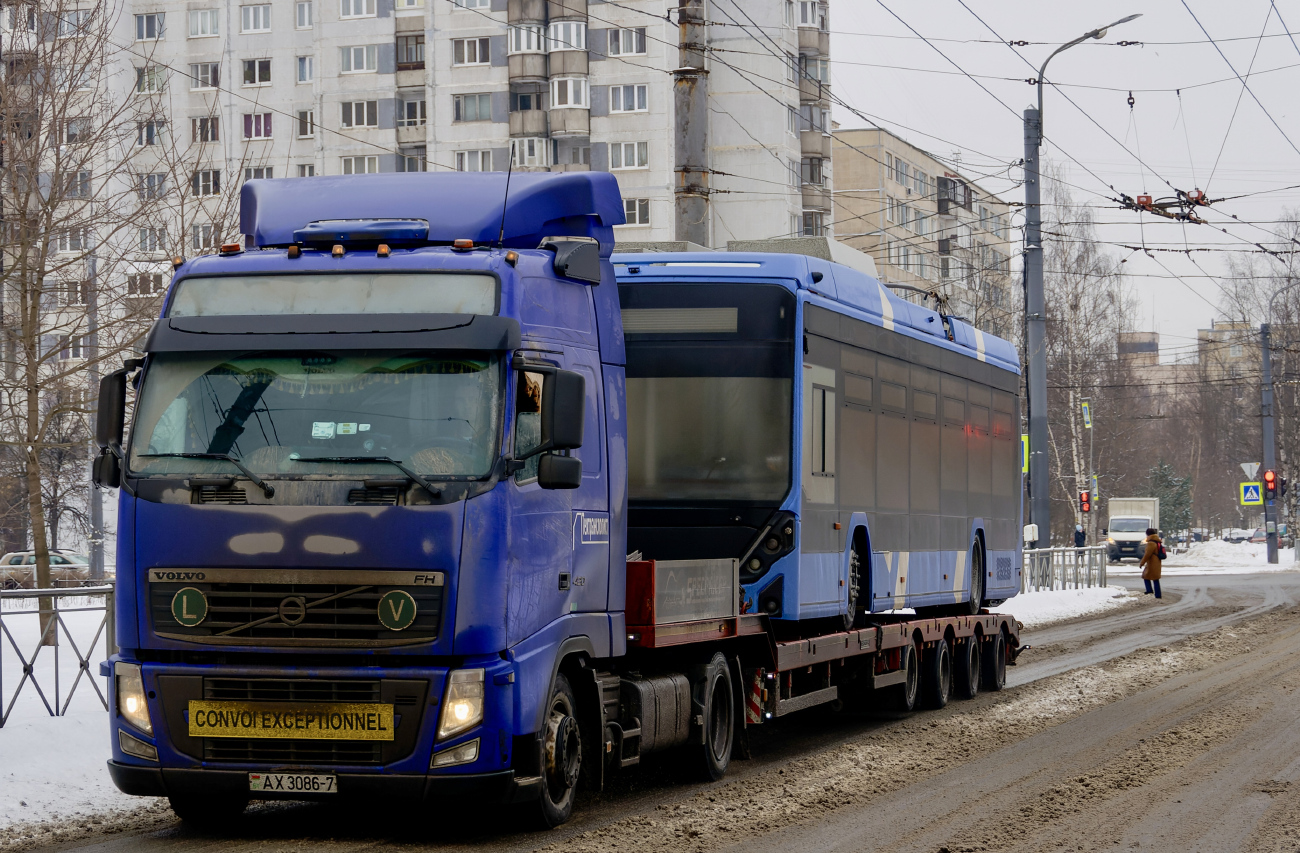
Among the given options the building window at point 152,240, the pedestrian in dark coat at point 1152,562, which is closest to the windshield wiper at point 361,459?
the building window at point 152,240

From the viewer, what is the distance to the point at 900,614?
15406mm

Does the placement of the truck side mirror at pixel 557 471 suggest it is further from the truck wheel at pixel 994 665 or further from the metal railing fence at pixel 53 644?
the truck wheel at pixel 994 665

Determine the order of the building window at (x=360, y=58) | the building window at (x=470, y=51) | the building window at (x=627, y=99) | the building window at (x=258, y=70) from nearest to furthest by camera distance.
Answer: the building window at (x=627, y=99) < the building window at (x=470, y=51) < the building window at (x=360, y=58) < the building window at (x=258, y=70)

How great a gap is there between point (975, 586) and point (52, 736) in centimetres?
926

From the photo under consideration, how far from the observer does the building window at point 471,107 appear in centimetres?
6550

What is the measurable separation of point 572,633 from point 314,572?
1569 millimetres

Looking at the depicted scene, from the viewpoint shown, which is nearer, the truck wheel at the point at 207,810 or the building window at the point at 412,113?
the truck wheel at the point at 207,810

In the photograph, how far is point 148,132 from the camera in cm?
2092

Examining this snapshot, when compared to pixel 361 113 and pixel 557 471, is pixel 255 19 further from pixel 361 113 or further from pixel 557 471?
pixel 557 471

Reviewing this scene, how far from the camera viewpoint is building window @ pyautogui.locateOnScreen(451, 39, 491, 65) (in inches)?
2574

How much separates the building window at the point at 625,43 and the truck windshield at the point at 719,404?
5406 centimetres

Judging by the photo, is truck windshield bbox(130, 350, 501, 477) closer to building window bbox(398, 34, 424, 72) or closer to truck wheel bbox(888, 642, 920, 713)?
truck wheel bbox(888, 642, 920, 713)

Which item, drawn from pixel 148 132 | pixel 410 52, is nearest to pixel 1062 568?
pixel 148 132

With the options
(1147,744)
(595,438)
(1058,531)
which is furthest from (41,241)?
(1058,531)
